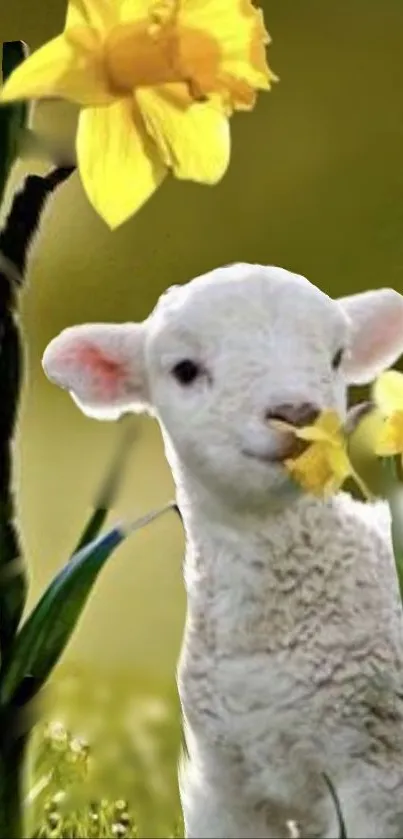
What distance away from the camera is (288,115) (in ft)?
2.92

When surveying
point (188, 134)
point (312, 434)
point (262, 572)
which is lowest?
point (262, 572)

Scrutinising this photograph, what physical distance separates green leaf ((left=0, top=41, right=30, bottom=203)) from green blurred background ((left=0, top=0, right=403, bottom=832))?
1 cm

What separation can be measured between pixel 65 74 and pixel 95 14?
5 cm

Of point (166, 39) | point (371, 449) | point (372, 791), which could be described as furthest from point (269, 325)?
point (372, 791)

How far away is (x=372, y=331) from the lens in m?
0.85

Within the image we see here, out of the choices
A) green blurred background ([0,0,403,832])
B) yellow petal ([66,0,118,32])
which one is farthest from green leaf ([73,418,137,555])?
yellow petal ([66,0,118,32])

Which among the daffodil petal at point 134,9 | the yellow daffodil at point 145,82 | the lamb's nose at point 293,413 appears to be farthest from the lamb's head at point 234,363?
the daffodil petal at point 134,9

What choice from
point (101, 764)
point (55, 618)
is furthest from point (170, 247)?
point (101, 764)

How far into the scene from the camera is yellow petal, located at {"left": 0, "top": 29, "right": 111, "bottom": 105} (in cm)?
85

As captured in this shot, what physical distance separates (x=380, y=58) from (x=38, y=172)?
0.29 metres

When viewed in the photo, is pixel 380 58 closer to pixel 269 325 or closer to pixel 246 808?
pixel 269 325

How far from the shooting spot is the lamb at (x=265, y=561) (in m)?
0.79

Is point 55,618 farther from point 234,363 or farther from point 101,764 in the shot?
point 234,363

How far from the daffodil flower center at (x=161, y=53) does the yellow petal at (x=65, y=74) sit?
0.01 m
